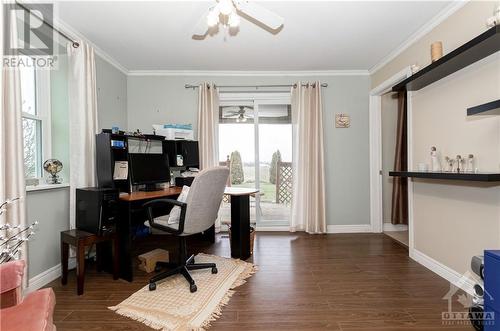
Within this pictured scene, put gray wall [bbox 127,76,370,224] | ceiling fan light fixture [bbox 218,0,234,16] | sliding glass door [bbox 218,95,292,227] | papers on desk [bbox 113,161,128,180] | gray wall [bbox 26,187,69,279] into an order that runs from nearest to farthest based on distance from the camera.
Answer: ceiling fan light fixture [bbox 218,0,234,16] < gray wall [bbox 26,187,69,279] < papers on desk [bbox 113,161,128,180] < gray wall [bbox 127,76,370,224] < sliding glass door [bbox 218,95,292,227]

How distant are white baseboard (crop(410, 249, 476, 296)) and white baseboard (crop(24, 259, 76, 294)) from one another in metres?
3.43

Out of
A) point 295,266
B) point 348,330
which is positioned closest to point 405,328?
point 348,330

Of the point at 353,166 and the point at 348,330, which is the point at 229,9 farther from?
the point at 353,166

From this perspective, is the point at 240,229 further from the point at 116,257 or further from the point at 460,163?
the point at 460,163

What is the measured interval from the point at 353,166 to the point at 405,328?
240 cm

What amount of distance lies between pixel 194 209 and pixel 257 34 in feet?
6.16

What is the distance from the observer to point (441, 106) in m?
2.20

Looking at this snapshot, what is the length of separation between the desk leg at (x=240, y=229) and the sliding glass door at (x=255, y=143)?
1.03m

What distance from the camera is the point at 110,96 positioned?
10.3 ft

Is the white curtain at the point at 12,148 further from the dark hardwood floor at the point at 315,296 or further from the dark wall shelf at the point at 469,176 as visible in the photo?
the dark wall shelf at the point at 469,176

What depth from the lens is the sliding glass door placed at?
3.77 meters

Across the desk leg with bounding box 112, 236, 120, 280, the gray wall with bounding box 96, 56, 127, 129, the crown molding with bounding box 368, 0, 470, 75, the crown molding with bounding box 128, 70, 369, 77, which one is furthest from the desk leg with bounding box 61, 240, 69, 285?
the crown molding with bounding box 368, 0, 470, 75

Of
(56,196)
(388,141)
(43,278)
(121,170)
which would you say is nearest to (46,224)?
(56,196)

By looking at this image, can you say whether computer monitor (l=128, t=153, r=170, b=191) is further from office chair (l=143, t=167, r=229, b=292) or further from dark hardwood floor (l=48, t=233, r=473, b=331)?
dark hardwood floor (l=48, t=233, r=473, b=331)
